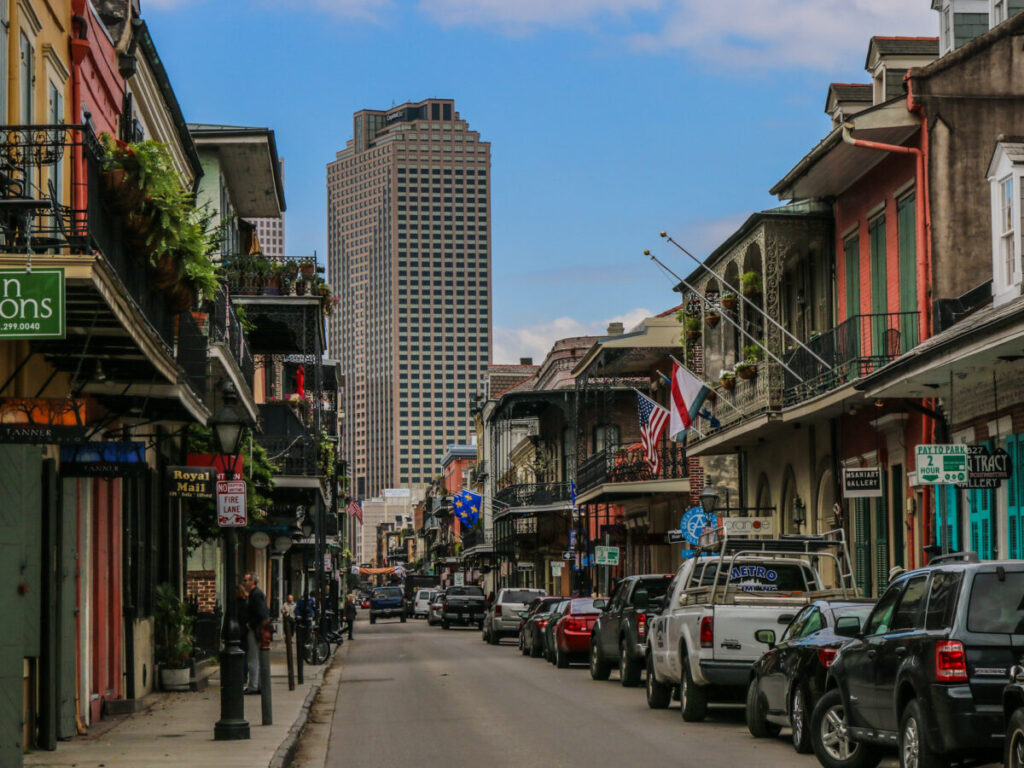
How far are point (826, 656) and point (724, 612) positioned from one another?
3925 mm

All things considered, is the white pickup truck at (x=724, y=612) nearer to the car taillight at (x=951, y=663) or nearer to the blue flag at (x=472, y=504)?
the car taillight at (x=951, y=663)

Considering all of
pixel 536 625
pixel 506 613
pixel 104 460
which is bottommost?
pixel 506 613

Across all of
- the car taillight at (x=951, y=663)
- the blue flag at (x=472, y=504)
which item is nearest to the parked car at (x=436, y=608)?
the blue flag at (x=472, y=504)

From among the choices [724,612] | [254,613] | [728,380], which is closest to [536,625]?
[728,380]

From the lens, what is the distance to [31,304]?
11.2 m

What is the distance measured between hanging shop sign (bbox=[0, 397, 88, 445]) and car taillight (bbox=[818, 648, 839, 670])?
6.16m

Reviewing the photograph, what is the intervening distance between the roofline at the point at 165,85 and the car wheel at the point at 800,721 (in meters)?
11.7

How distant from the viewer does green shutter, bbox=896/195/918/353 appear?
25406 mm

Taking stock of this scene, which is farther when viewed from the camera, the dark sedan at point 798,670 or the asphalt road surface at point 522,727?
the asphalt road surface at point 522,727

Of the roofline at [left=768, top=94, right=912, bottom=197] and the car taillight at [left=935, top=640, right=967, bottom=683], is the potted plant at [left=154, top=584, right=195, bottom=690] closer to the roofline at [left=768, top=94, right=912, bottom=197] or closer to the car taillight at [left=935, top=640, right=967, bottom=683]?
the roofline at [left=768, top=94, right=912, bottom=197]

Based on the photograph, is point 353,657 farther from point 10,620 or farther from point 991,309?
point 10,620

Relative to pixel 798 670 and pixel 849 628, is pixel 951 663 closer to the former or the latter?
pixel 849 628

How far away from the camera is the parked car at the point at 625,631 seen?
24500 mm

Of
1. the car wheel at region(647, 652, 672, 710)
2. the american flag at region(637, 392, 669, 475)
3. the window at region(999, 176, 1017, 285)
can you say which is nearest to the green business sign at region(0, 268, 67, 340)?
the car wheel at region(647, 652, 672, 710)
